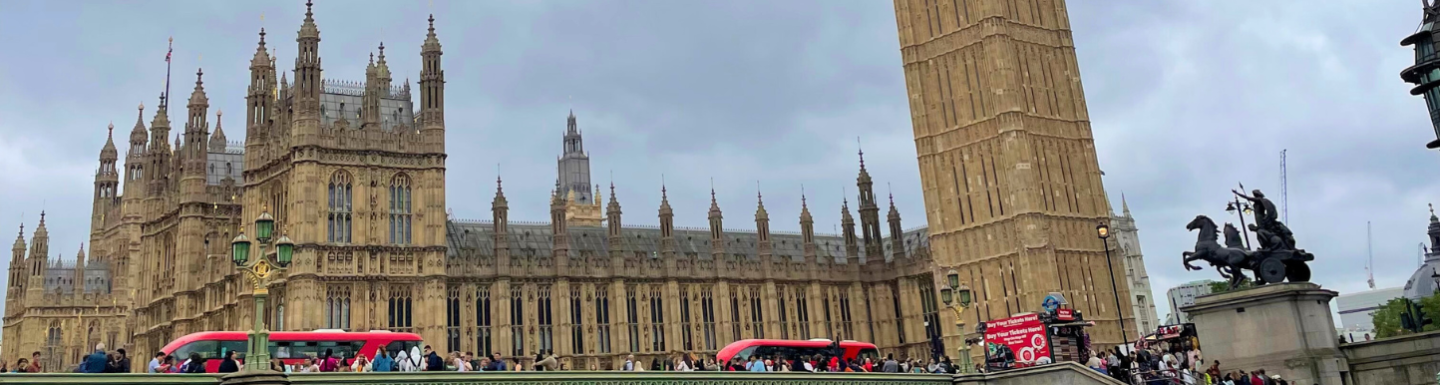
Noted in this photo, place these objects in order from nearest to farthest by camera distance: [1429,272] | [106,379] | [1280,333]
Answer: [106,379] < [1280,333] < [1429,272]

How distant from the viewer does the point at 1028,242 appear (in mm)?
56625

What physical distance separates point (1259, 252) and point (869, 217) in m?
35.8

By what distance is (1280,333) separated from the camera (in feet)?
99.3

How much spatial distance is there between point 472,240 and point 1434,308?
54.7 metres

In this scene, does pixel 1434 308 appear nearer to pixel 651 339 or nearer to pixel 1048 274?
pixel 1048 274

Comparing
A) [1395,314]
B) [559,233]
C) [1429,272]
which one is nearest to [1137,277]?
[1429,272]

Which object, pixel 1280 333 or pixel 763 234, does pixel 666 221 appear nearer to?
pixel 763 234

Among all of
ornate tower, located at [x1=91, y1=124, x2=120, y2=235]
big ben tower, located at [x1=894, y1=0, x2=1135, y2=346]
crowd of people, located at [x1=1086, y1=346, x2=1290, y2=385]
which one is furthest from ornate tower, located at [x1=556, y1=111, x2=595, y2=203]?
crowd of people, located at [x1=1086, y1=346, x2=1290, y2=385]

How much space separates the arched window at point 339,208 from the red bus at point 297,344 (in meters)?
14.5

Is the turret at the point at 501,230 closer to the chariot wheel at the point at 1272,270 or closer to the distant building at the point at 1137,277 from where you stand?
the chariot wheel at the point at 1272,270

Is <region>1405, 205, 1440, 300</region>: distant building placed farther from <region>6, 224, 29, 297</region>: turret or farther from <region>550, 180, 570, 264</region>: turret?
<region>6, 224, 29, 297</region>: turret

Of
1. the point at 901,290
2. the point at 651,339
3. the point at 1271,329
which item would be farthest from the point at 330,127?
the point at 1271,329

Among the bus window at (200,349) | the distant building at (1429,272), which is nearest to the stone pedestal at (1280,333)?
the bus window at (200,349)

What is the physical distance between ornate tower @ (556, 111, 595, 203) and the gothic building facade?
6315cm
